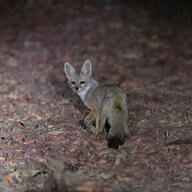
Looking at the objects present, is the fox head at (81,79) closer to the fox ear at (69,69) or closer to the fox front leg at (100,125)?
the fox ear at (69,69)

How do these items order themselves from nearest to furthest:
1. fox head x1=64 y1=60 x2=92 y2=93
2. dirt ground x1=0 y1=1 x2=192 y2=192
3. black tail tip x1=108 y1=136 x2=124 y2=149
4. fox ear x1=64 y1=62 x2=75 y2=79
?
dirt ground x1=0 y1=1 x2=192 y2=192 < black tail tip x1=108 y1=136 x2=124 y2=149 < fox head x1=64 y1=60 x2=92 y2=93 < fox ear x1=64 y1=62 x2=75 y2=79

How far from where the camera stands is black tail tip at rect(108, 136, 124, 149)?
17.9ft

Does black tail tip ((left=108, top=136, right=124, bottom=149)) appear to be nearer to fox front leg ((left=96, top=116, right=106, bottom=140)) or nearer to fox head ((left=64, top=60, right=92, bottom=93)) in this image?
fox front leg ((left=96, top=116, right=106, bottom=140))

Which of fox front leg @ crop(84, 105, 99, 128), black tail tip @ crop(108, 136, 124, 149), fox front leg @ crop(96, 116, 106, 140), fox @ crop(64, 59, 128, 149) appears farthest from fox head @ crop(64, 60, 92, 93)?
black tail tip @ crop(108, 136, 124, 149)

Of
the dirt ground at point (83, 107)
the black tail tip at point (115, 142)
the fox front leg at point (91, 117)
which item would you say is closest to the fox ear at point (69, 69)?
the dirt ground at point (83, 107)

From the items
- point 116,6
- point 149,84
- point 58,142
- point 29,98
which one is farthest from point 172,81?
point 116,6

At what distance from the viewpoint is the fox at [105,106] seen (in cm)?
576

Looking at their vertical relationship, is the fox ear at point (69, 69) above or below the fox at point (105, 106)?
above

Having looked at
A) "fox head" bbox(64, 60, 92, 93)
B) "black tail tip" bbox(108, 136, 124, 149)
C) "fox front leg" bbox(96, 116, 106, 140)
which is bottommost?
"black tail tip" bbox(108, 136, 124, 149)

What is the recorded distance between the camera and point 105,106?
6.17 meters

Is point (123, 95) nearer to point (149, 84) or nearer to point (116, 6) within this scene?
point (149, 84)

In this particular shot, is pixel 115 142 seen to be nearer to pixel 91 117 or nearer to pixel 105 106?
pixel 105 106

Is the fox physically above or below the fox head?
below

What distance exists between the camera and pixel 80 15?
13.5 m
